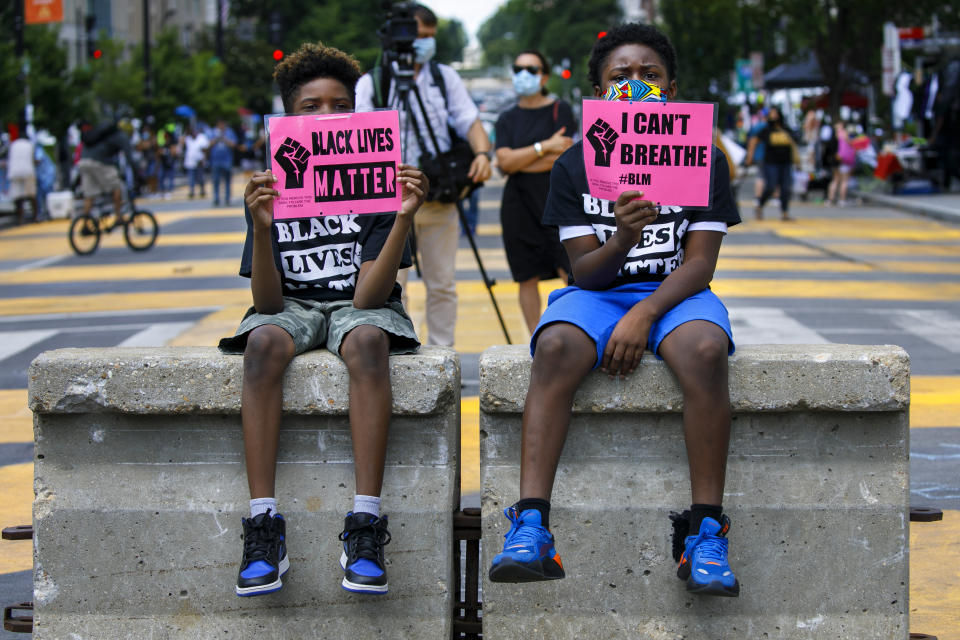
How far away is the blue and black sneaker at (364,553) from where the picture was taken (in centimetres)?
342

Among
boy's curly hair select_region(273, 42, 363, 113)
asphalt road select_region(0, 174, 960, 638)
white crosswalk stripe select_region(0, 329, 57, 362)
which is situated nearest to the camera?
boy's curly hair select_region(273, 42, 363, 113)

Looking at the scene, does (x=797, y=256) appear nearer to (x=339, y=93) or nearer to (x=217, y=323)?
(x=217, y=323)

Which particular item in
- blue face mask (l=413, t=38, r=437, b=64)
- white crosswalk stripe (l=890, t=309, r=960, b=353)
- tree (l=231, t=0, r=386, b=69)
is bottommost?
white crosswalk stripe (l=890, t=309, r=960, b=353)

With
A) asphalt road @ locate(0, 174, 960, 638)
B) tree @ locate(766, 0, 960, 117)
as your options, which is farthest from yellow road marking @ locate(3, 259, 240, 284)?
tree @ locate(766, 0, 960, 117)

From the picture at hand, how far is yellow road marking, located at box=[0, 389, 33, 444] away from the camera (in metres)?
6.82

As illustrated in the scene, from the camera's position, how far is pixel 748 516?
355 centimetres

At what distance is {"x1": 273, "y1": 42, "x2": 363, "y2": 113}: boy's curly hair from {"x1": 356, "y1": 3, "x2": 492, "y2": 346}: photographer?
2.39 m

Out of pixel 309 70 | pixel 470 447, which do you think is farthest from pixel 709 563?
pixel 470 447

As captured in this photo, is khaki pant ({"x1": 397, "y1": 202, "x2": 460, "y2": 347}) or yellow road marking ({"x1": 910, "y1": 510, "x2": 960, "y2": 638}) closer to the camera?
yellow road marking ({"x1": 910, "y1": 510, "x2": 960, "y2": 638})

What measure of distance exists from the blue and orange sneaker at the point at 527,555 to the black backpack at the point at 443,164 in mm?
3653

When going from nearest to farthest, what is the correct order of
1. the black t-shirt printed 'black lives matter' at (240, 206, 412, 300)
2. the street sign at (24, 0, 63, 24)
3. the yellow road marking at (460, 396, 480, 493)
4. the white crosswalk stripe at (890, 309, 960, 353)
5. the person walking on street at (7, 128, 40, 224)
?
the black t-shirt printed 'black lives matter' at (240, 206, 412, 300)
the yellow road marking at (460, 396, 480, 493)
the white crosswalk stripe at (890, 309, 960, 353)
the person walking on street at (7, 128, 40, 224)
the street sign at (24, 0, 63, 24)

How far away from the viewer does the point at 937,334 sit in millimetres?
9695

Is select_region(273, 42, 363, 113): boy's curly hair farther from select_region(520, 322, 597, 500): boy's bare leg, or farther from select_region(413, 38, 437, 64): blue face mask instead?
select_region(413, 38, 437, 64): blue face mask

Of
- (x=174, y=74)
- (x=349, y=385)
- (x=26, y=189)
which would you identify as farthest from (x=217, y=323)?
(x=174, y=74)
